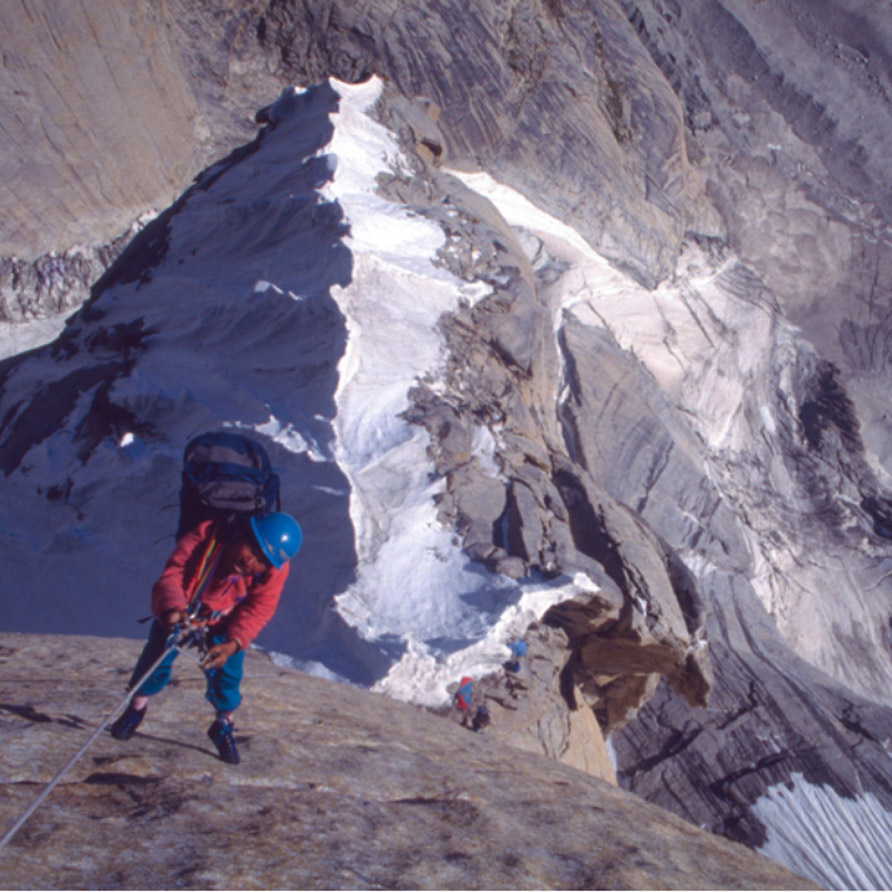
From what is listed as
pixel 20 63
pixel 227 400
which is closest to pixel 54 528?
pixel 227 400

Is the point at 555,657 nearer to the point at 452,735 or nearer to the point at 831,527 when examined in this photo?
the point at 452,735

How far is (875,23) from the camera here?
47.1 ft

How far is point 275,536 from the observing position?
8.34 ft

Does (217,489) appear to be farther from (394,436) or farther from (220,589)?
(394,436)

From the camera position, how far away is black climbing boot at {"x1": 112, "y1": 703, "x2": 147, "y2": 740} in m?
2.74

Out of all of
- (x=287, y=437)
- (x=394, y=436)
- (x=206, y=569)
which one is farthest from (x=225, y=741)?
(x=394, y=436)

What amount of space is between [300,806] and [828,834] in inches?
222

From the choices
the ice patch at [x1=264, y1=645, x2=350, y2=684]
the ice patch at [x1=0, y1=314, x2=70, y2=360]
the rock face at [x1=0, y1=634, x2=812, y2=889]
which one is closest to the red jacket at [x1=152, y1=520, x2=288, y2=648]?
the rock face at [x1=0, y1=634, x2=812, y2=889]

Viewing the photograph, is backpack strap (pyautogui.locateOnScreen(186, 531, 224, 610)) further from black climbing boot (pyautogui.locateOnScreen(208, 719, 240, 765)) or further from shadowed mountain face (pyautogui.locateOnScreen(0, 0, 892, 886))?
shadowed mountain face (pyautogui.locateOnScreen(0, 0, 892, 886))

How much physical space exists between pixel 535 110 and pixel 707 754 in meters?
9.58

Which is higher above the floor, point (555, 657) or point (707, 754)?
point (555, 657)

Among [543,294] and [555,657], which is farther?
[543,294]

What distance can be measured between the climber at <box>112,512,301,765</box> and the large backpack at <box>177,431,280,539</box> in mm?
67

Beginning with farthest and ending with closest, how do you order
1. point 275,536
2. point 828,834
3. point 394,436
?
1. point 828,834
2. point 394,436
3. point 275,536
